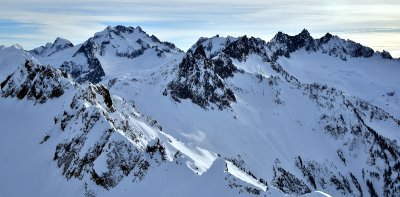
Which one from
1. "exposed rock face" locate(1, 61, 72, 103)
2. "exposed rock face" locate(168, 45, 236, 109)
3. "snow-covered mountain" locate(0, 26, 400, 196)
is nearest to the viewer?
"snow-covered mountain" locate(0, 26, 400, 196)

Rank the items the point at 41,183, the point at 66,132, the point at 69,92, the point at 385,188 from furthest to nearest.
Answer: the point at 385,188 → the point at 69,92 → the point at 66,132 → the point at 41,183

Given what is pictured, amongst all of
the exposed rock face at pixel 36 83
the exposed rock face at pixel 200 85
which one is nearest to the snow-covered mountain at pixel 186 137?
the exposed rock face at pixel 36 83

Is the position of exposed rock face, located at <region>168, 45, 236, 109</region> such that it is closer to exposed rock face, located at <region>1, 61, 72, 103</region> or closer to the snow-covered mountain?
the snow-covered mountain

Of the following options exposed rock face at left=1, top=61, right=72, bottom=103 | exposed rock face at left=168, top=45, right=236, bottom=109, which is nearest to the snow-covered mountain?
exposed rock face at left=1, top=61, right=72, bottom=103

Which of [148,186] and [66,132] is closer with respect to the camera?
[148,186]

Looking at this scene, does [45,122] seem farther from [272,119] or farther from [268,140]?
[272,119]

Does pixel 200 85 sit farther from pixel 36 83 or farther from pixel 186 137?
pixel 36 83

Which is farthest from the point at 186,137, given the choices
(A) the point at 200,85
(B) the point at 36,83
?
(B) the point at 36,83

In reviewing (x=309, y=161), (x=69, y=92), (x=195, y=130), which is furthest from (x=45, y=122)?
(x=309, y=161)
